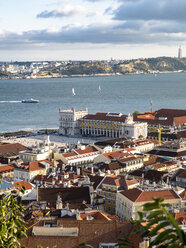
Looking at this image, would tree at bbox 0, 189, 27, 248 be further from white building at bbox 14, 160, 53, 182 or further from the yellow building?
white building at bbox 14, 160, 53, 182

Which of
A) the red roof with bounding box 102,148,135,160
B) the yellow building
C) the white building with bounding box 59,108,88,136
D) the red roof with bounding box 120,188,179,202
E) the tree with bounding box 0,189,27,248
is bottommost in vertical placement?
the white building with bounding box 59,108,88,136

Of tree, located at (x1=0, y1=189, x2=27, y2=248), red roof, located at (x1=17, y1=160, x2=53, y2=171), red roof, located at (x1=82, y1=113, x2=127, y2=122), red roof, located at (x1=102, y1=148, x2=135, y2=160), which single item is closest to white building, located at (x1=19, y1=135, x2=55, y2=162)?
red roof, located at (x1=17, y1=160, x2=53, y2=171)

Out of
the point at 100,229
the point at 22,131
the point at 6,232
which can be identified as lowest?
the point at 22,131

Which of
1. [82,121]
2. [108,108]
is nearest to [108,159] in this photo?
[82,121]

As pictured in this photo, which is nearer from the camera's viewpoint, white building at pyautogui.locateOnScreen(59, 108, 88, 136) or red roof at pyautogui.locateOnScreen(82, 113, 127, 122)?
red roof at pyautogui.locateOnScreen(82, 113, 127, 122)

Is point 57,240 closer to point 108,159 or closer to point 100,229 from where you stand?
point 100,229

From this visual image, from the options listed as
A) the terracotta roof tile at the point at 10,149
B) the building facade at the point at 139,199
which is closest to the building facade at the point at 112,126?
the terracotta roof tile at the point at 10,149

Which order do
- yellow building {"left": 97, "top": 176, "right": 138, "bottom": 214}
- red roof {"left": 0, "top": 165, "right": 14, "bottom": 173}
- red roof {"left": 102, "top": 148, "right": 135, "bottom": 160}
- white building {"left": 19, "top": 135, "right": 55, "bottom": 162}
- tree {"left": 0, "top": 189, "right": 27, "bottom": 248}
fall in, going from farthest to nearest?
white building {"left": 19, "top": 135, "right": 55, "bottom": 162} < red roof {"left": 102, "top": 148, "right": 135, "bottom": 160} < red roof {"left": 0, "top": 165, "right": 14, "bottom": 173} < yellow building {"left": 97, "top": 176, "right": 138, "bottom": 214} < tree {"left": 0, "top": 189, "right": 27, "bottom": 248}

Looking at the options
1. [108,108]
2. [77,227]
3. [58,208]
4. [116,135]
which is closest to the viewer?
[77,227]

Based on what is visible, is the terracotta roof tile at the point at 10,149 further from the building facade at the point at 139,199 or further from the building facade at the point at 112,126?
the building facade at the point at 139,199

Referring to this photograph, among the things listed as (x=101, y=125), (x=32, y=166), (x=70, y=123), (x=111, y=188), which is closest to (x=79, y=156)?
(x=32, y=166)

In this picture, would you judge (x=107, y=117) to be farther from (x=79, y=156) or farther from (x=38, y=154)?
(x=38, y=154)
